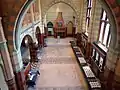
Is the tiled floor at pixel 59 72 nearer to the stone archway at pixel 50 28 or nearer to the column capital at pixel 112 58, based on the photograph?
the column capital at pixel 112 58

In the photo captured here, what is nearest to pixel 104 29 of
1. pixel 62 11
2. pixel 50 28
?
pixel 62 11

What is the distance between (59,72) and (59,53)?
145 inches

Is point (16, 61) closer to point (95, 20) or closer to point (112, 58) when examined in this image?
point (112, 58)

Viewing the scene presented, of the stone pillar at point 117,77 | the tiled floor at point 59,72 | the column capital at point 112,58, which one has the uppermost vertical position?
the column capital at point 112,58

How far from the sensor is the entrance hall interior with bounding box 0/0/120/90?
179 inches

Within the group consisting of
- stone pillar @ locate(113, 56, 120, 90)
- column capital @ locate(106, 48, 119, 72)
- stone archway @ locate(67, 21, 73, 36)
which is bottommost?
stone pillar @ locate(113, 56, 120, 90)

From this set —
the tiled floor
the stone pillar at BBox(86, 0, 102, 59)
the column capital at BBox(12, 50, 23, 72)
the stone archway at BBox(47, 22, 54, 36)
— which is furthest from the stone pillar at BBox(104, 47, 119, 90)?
the stone archway at BBox(47, 22, 54, 36)

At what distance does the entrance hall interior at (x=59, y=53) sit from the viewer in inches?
179

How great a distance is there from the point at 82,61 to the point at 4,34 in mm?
6807

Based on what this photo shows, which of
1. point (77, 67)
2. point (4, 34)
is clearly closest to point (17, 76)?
point (4, 34)

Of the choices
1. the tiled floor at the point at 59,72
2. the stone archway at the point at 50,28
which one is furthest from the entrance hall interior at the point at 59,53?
the stone archway at the point at 50,28

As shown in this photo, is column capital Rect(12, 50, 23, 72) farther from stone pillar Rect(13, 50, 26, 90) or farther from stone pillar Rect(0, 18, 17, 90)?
stone pillar Rect(0, 18, 17, 90)

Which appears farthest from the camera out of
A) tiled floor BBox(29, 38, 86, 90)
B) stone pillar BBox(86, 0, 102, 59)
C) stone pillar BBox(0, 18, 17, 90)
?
stone pillar BBox(86, 0, 102, 59)

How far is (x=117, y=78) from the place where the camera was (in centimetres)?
452
